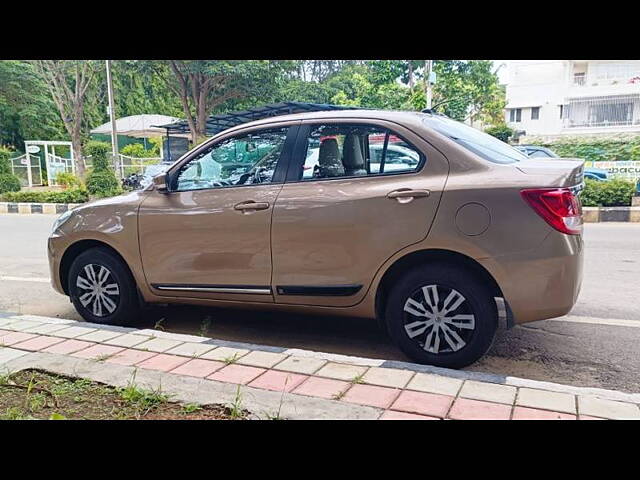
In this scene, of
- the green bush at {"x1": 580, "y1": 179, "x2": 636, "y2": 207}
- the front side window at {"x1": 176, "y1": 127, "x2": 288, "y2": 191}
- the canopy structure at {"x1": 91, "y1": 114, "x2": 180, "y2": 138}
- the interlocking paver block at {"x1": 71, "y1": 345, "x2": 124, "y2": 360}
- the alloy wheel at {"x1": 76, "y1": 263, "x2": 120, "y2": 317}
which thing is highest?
the canopy structure at {"x1": 91, "y1": 114, "x2": 180, "y2": 138}

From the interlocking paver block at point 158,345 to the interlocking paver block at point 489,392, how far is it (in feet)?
5.86

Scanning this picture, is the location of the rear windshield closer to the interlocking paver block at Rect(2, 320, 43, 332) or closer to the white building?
the interlocking paver block at Rect(2, 320, 43, 332)

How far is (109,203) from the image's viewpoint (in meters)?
4.25

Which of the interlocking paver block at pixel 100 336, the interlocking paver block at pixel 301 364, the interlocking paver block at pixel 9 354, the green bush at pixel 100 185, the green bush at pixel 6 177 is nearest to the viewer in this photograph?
the interlocking paver block at pixel 301 364

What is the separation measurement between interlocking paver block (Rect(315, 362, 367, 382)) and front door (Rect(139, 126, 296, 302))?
0.98 metres

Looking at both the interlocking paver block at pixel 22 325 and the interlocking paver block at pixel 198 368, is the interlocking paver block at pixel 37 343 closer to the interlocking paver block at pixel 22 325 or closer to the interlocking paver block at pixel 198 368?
the interlocking paver block at pixel 22 325

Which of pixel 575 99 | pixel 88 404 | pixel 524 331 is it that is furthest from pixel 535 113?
pixel 88 404

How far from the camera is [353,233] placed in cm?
342

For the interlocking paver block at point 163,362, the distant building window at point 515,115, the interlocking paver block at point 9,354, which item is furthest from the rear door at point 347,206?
the distant building window at point 515,115

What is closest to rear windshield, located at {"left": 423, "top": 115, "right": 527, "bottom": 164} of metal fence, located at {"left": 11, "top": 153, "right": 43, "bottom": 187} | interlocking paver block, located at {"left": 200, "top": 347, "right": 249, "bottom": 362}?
interlocking paver block, located at {"left": 200, "top": 347, "right": 249, "bottom": 362}

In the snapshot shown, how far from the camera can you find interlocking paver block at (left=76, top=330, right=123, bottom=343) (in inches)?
137

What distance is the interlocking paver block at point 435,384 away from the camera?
2.60 m

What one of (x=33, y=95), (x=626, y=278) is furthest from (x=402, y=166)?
(x=33, y=95)

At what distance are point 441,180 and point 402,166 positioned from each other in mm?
313
